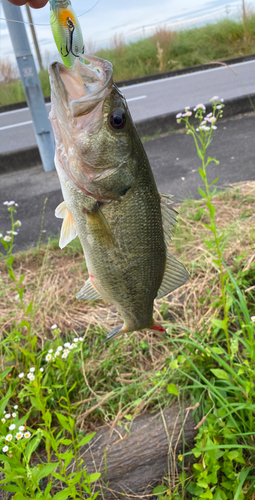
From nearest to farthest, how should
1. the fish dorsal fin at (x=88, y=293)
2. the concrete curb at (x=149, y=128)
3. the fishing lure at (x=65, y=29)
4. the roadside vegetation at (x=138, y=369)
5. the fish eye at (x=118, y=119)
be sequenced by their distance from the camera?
the fishing lure at (x=65, y=29) → the fish eye at (x=118, y=119) → the fish dorsal fin at (x=88, y=293) → the roadside vegetation at (x=138, y=369) → the concrete curb at (x=149, y=128)

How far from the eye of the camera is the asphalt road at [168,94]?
29.3ft

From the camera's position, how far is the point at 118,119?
3.37 feet

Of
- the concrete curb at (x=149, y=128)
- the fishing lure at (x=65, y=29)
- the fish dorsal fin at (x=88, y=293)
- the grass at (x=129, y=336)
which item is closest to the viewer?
the fishing lure at (x=65, y=29)

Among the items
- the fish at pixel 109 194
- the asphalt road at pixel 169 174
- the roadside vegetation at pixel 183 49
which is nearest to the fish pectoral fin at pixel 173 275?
the fish at pixel 109 194

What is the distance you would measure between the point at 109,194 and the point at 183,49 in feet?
53.6

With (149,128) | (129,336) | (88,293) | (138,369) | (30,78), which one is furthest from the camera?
(149,128)

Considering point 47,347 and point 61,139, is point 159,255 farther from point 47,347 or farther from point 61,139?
point 47,347

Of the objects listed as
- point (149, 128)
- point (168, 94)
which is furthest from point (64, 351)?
point (168, 94)

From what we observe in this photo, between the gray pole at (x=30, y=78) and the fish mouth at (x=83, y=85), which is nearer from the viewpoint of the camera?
the fish mouth at (x=83, y=85)

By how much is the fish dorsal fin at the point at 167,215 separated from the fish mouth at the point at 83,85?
16.8 inches

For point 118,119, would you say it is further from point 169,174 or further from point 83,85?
point 169,174

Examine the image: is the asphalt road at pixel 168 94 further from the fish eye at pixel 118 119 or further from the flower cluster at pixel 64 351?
the fish eye at pixel 118 119

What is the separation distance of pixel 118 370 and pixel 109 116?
1863 millimetres

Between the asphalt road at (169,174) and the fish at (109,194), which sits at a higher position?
the fish at (109,194)
